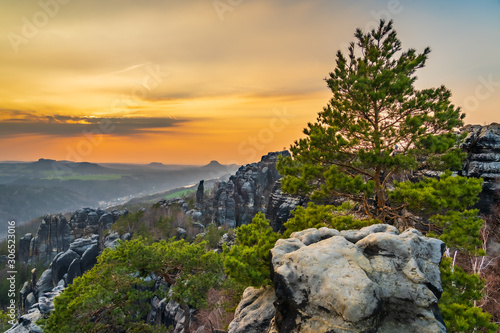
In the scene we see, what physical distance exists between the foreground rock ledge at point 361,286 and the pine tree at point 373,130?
493 cm

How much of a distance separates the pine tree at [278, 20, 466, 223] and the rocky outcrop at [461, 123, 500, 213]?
20049mm

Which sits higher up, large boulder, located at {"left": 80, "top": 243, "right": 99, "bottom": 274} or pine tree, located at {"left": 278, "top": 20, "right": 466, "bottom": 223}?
pine tree, located at {"left": 278, "top": 20, "right": 466, "bottom": 223}

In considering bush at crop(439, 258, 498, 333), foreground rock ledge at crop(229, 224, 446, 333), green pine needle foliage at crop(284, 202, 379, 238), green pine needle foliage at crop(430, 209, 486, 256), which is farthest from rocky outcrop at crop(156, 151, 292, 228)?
foreground rock ledge at crop(229, 224, 446, 333)

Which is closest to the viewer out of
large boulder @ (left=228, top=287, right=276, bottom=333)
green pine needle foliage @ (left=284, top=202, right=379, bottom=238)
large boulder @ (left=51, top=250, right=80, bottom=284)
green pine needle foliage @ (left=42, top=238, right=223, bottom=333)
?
large boulder @ (left=228, top=287, right=276, bottom=333)

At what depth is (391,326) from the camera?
591 centimetres

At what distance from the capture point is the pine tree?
11.4 metres

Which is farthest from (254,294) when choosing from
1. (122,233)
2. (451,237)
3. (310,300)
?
(122,233)

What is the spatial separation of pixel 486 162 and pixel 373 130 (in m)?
23.2

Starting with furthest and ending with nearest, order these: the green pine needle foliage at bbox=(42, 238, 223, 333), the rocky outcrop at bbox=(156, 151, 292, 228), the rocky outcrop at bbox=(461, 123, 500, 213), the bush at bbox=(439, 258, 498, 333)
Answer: the rocky outcrop at bbox=(156, 151, 292, 228), the rocky outcrop at bbox=(461, 123, 500, 213), the green pine needle foliage at bbox=(42, 238, 223, 333), the bush at bbox=(439, 258, 498, 333)

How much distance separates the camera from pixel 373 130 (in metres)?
13.3

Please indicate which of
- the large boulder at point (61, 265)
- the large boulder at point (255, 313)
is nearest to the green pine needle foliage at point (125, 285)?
the large boulder at point (255, 313)

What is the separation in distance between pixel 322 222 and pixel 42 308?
35.6 m

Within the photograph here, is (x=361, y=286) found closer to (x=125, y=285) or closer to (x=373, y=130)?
(x=373, y=130)

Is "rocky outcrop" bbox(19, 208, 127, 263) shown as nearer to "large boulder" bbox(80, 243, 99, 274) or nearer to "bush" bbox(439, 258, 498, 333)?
"large boulder" bbox(80, 243, 99, 274)
